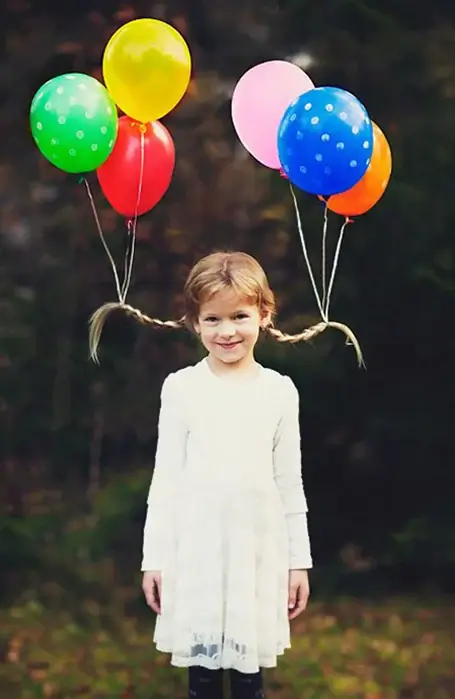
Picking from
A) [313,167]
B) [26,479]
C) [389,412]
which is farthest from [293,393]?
[26,479]

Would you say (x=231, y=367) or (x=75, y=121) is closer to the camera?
(x=231, y=367)

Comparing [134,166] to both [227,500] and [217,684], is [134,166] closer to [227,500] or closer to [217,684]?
[227,500]

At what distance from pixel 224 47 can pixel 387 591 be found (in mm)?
1818

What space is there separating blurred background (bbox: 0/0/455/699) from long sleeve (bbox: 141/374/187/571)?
133 cm

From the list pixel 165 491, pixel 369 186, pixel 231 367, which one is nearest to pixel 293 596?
pixel 165 491

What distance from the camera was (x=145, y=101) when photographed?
7.80 ft

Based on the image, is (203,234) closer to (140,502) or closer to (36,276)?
(36,276)

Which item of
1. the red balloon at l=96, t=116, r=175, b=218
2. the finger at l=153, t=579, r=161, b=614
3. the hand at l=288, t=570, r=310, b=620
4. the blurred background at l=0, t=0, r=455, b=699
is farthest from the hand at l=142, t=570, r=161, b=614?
the blurred background at l=0, t=0, r=455, b=699

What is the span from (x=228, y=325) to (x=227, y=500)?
33 cm

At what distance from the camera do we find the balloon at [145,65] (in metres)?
2.34

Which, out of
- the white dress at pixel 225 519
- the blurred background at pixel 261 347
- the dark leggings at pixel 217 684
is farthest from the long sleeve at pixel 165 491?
the blurred background at pixel 261 347

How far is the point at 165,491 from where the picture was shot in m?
2.08

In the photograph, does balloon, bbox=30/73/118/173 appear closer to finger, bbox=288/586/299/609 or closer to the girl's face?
the girl's face

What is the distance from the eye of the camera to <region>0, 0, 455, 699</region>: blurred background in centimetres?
338
